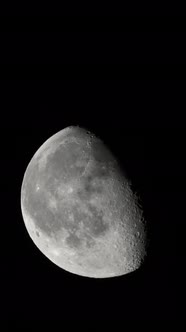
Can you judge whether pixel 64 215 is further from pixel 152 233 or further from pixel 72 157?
pixel 152 233

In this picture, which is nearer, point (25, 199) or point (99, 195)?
point (99, 195)

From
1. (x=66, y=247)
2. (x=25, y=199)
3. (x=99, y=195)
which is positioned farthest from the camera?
(x=25, y=199)

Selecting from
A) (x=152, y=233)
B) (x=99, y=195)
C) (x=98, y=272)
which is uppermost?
(x=99, y=195)

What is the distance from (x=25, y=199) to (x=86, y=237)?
1153 mm

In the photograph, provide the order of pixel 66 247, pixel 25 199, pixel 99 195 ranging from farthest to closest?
pixel 25 199, pixel 66 247, pixel 99 195

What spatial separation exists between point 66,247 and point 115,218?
83 centimetres

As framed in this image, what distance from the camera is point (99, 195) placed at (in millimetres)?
5066

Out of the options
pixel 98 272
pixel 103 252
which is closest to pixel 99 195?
pixel 103 252

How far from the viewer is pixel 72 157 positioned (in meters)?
5.25

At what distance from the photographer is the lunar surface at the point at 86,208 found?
5.09 m

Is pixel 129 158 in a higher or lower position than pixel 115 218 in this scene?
higher

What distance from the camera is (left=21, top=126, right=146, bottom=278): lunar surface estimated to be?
5094 mm

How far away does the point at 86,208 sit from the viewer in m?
5.09

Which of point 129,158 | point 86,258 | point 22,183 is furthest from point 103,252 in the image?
point 22,183
